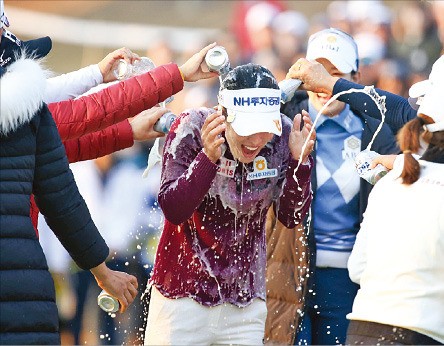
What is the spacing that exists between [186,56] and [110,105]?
197 inches

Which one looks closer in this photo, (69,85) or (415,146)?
(415,146)

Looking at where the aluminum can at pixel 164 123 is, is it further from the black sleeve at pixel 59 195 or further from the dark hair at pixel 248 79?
the black sleeve at pixel 59 195

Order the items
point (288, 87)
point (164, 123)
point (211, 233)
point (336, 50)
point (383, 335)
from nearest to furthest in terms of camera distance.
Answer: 1. point (383, 335)
2. point (211, 233)
3. point (164, 123)
4. point (288, 87)
5. point (336, 50)

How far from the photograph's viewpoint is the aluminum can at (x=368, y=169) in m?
6.05

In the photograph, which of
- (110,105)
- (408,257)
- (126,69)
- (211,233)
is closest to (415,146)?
(408,257)

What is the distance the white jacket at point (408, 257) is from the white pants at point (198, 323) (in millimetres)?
1032

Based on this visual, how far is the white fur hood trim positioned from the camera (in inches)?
184

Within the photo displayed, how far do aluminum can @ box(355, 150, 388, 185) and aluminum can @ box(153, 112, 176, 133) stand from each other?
3.32 ft

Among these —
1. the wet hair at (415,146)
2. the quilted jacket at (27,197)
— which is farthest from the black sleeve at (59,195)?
the wet hair at (415,146)

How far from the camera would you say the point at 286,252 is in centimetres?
710

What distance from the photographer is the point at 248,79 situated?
5.92 metres

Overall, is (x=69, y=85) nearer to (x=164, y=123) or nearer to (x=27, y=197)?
(x=164, y=123)

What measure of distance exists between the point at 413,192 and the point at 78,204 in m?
1.40

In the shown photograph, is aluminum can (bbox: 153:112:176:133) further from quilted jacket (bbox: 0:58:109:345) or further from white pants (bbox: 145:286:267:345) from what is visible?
quilted jacket (bbox: 0:58:109:345)
